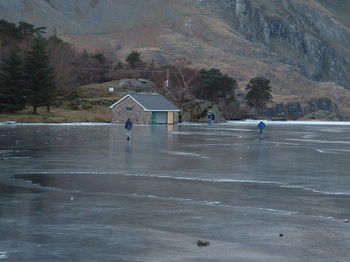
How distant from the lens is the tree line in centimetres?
8375

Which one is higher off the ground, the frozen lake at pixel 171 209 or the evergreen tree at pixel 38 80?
the evergreen tree at pixel 38 80

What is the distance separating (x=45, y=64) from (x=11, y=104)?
23.8 feet

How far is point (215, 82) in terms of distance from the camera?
12900 cm

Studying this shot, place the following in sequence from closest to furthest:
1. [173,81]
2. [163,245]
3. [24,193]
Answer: [163,245] → [24,193] → [173,81]

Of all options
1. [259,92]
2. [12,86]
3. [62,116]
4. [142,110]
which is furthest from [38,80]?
[259,92]

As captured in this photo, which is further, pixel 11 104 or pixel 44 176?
pixel 11 104

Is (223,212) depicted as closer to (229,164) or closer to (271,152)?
(229,164)

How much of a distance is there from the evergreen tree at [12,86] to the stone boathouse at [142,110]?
13.0m

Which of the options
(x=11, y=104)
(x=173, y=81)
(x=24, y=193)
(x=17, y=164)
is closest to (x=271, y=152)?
(x=17, y=164)

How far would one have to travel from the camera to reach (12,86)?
82.9m

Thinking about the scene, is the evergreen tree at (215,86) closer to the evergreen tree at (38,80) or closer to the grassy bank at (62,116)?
the grassy bank at (62,116)

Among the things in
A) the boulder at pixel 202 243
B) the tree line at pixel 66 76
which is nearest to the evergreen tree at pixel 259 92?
the tree line at pixel 66 76

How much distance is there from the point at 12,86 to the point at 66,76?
27.3 metres

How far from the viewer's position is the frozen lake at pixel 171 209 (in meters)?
11.7
